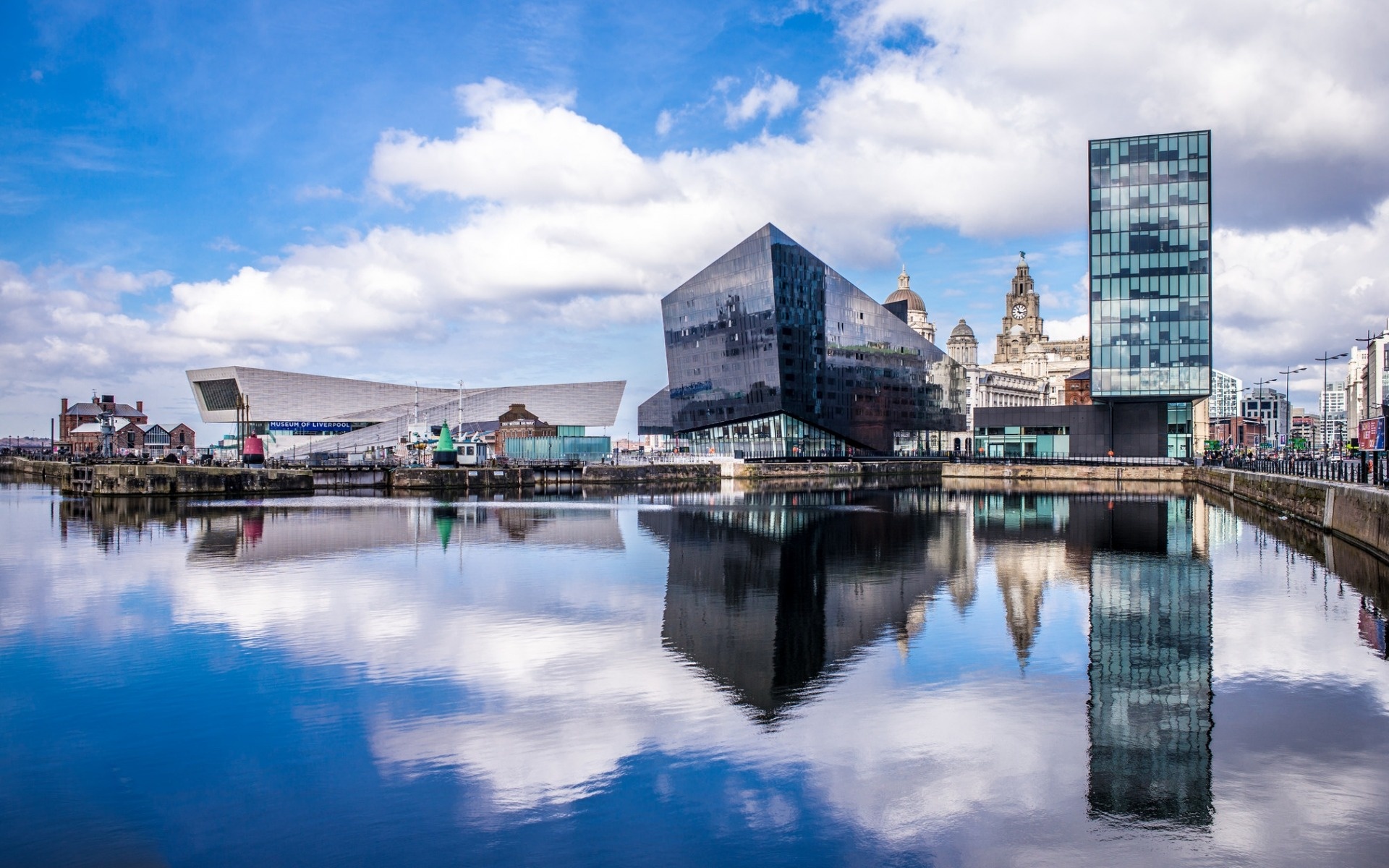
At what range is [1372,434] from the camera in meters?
37.6

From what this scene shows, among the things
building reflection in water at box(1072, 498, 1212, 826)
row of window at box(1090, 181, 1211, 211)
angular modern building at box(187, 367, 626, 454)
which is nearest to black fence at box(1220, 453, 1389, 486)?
building reflection in water at box(1072, 498, 1212, 826)

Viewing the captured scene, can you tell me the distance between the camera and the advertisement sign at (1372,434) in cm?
3572

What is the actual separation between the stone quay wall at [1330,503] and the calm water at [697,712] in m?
1.42

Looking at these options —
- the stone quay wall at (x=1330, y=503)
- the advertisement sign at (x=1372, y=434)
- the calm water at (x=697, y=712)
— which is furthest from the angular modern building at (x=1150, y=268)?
the calm water at (x=697, y=712)

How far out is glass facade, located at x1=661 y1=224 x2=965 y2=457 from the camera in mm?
84438

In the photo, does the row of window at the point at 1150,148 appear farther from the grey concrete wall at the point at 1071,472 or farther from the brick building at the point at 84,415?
the brick building at the point at 84,415

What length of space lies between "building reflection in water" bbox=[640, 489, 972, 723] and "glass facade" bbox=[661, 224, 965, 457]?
129 feet

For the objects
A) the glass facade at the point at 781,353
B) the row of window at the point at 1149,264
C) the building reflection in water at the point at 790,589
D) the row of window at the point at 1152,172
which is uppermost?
the row of window at the point at 1152,172

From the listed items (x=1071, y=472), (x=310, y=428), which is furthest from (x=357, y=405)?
(x=1071, y=472)

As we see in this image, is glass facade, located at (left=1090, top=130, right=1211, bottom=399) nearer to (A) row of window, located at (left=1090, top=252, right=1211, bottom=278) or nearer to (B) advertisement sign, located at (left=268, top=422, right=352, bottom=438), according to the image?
(A) row of window, located at (left=1090, top=252, right=1211, bottom=278)

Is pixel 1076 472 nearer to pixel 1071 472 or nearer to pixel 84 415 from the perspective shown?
pixel 1071 472

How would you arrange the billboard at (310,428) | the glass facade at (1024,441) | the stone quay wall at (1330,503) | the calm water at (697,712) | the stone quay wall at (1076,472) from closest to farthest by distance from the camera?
the calm water at (697,712), the stone quay wall at (1330,503), the stone quay wall at (1076,472), the glass facade at (1024,441), the billboard at (310,428)

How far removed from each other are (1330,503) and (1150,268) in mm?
46380

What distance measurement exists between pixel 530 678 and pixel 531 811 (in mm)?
5260
